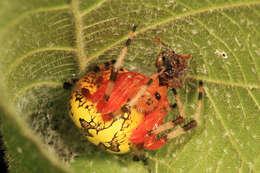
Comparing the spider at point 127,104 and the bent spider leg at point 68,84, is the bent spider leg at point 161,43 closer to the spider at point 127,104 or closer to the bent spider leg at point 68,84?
the spider at point 127,104

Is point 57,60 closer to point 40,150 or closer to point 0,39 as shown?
point 0,39

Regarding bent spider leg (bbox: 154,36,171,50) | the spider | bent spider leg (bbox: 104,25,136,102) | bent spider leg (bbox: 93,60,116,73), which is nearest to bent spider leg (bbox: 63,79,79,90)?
the spider

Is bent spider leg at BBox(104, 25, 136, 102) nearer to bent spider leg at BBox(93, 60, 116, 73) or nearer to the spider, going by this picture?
the spider

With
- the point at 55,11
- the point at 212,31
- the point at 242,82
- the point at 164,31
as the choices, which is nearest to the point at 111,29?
the point at 164,31

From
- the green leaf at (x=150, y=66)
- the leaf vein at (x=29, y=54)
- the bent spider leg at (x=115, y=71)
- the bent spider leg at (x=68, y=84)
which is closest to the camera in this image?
the leaf vein at (x=29, y=54)

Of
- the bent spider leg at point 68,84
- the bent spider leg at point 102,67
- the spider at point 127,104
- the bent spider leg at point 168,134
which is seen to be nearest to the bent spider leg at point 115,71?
the spider at point 127,104

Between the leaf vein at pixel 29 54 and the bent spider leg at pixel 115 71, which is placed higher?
the leaf vein at pixel 29 54

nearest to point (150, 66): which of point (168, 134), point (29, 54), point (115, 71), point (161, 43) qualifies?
point (161, 43)
